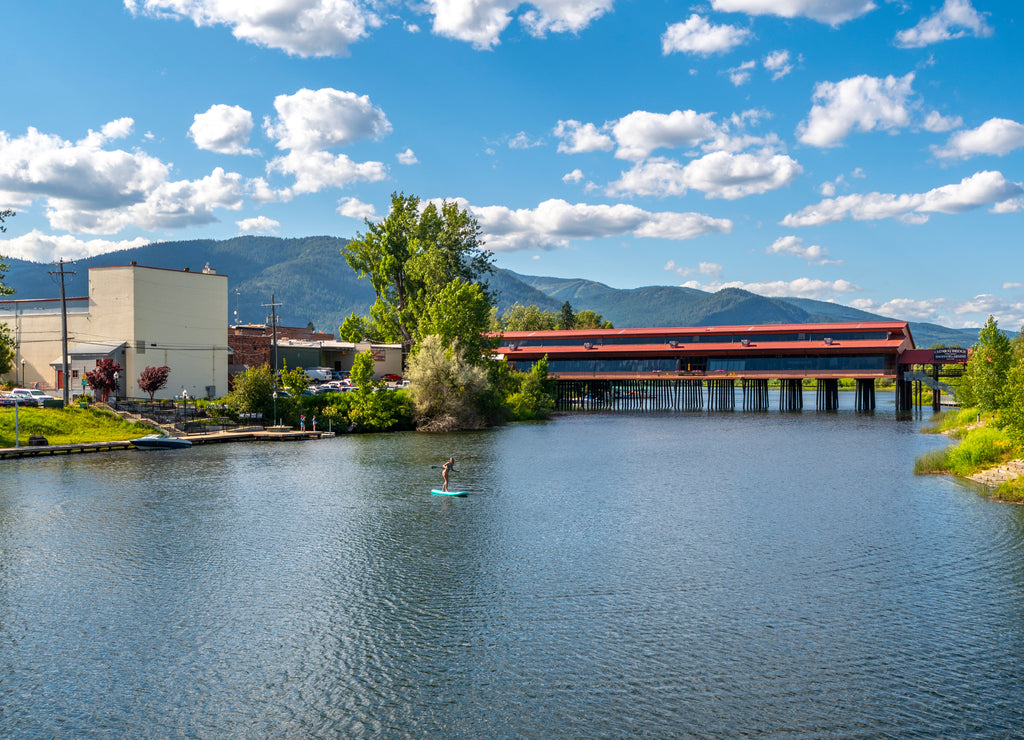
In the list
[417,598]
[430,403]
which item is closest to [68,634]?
[417,598]

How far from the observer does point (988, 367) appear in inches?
2869

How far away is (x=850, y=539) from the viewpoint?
28.1 meters

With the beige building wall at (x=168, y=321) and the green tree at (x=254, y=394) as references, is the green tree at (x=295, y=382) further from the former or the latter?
the beige building wall at (x=168, y=321)

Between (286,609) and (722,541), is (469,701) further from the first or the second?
(722,541)

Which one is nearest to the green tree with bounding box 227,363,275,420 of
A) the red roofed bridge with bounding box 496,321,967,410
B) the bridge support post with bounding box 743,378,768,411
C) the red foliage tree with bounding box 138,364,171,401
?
the red foliage tree with bounding box 138,364,171,401

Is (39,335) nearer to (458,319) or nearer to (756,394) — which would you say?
(458,319)

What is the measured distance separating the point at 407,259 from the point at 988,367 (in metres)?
60.4

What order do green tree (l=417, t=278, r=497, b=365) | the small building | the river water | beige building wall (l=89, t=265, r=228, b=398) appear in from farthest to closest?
the small building → green tree (l=417, t=278, r=497, b=365) → beige building wall (l=89, t=265, r=228, b=398) → the river water

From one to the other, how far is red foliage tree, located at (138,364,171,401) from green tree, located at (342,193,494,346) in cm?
2708

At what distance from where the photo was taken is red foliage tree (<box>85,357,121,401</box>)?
61.8 meters

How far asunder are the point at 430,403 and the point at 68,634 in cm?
5655

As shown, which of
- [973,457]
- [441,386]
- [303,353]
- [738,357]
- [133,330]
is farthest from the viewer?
[738,357]

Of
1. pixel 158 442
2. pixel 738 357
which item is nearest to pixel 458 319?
A: pixel 158 442

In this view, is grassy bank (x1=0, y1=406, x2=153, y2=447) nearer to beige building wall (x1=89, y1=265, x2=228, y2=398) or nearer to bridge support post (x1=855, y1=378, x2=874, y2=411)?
beige building wall (x1=89, y1=265, x2=228, y2=398)
